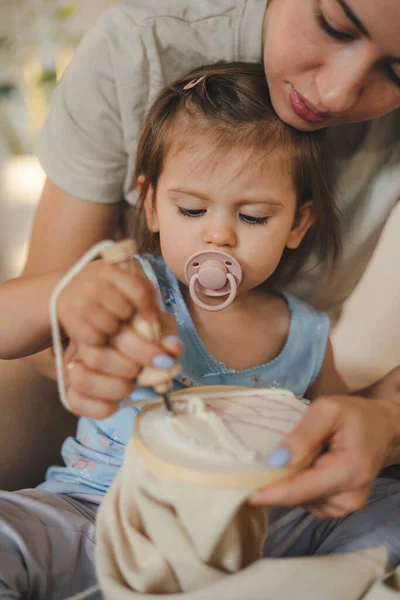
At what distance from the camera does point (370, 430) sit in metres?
0.62

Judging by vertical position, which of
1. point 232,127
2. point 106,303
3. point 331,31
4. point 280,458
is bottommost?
point 280,458

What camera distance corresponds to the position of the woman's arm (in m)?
0.96

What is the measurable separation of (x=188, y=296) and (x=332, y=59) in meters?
0.43

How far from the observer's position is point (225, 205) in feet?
2.64

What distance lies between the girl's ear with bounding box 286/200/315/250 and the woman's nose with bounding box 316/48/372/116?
21 cm

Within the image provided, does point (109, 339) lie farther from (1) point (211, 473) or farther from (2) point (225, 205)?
(2) point (225, 205)

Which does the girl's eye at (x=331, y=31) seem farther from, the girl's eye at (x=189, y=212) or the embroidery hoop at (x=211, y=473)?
the embroidery hoop at (x=211, y=473)

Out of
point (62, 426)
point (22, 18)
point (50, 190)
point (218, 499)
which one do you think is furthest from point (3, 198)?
point (218, 499)

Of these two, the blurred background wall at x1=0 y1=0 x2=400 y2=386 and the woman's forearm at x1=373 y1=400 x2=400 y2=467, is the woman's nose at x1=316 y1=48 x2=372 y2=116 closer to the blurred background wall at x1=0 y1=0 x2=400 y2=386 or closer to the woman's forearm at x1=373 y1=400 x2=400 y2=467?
the woman's forearm at x1=373 y1=400 x2=400 y2=467

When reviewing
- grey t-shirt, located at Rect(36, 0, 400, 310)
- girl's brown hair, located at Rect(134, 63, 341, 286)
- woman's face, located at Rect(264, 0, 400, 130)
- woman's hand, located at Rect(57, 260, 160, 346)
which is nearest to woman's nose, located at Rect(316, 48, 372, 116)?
woman's face, located at Rect(264, 0, 400, 130)

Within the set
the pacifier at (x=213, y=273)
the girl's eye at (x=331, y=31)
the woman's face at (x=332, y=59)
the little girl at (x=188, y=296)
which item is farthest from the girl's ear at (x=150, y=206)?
the girl's eye at (x=331, y=31)

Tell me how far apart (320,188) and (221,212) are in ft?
0.71

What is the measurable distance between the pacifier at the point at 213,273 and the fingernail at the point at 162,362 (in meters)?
0.27

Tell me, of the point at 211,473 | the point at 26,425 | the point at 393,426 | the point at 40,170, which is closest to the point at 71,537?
the point at 26,425
